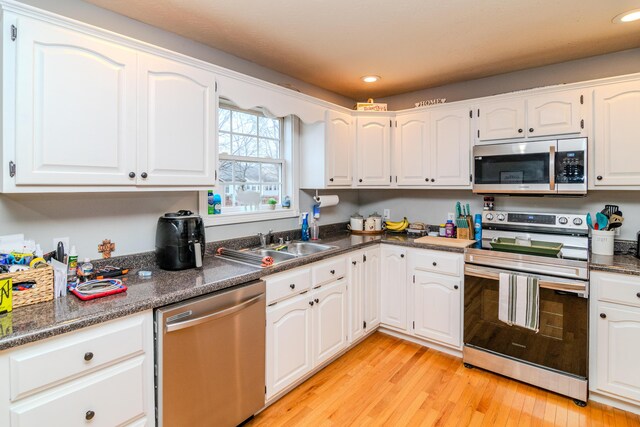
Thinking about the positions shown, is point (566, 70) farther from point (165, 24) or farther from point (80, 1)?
point (80, 1)

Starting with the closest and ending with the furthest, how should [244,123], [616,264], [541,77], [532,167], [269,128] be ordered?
[616,264] < [532,167] < [244,123] < [541,77] < [269,128]

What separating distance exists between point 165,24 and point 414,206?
2691 mm

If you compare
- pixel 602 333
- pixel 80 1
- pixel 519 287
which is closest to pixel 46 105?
pixel 80 1

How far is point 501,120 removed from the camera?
2.77 metres

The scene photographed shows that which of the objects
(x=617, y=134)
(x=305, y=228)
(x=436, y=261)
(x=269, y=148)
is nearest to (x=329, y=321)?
(x=305, y=228)

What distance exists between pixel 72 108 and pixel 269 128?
1620mm

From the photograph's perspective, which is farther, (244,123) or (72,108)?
(244,123)

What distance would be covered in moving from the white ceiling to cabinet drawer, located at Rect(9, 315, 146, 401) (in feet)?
5.56

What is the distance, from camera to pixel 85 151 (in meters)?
1.57

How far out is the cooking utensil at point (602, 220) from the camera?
94.9 inches

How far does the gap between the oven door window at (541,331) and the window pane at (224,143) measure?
2074mm

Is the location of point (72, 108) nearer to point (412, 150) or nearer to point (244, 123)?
point (244, 123)

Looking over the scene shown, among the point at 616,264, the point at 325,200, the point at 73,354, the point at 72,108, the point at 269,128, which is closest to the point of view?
the point at 73,354

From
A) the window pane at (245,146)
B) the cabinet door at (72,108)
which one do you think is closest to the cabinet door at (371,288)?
the window pane at (245,146)
